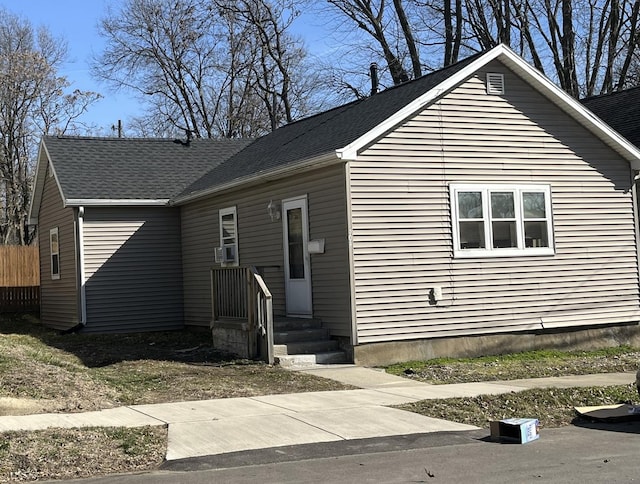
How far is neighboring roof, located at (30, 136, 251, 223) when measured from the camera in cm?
2003

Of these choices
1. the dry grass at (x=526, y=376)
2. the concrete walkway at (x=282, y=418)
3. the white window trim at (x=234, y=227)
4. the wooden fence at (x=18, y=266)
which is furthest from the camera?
the wooden fence at (x=18, y=266)

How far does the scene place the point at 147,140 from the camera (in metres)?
23.5

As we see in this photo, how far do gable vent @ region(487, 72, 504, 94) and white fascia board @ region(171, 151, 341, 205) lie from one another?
3495 mm

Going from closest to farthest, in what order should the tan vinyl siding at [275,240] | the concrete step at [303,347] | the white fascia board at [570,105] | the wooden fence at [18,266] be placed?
the concrete step at [303,347] → the tan vinyl siding at [275,240] → the white fascia board at [570,105] → the wooden fence at [18,266]

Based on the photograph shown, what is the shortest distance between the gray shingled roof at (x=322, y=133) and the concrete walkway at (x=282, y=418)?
466cm

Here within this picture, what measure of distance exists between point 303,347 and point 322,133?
15.3 ft

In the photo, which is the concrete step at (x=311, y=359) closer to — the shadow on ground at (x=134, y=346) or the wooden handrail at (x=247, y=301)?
the wooden handrail at (x=247, y=301)

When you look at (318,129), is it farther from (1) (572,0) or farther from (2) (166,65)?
(2) (166,65)

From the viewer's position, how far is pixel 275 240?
16.2m

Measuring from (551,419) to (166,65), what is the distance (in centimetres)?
3595

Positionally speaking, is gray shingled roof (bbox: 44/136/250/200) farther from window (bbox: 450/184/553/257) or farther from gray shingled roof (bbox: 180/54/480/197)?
window (bbox: 450/184/553/257)

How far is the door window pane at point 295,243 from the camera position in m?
15.5

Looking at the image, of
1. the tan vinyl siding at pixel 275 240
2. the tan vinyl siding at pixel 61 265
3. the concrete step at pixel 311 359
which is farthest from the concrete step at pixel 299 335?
the tan vinyl siding at pixel 61 265

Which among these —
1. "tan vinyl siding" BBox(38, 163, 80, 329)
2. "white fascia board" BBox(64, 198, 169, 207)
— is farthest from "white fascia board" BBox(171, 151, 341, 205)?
"tan vinyl siding" BBox(38, 163, 80, 329)
